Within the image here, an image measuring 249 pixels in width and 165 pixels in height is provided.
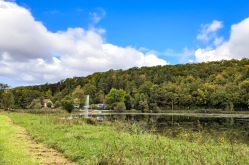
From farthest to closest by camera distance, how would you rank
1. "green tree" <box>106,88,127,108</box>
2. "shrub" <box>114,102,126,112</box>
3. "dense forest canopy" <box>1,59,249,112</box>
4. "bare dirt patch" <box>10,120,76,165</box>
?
"green tree" <box>106,88,127,108</box>
"dense forest canopy" <box>1,59,249,112</box>
"shrub" <box>114,102,126,112</box>
"bare dirt patch" <box>10,120,76,165</box>

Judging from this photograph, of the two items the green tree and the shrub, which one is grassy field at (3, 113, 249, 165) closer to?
the shrub

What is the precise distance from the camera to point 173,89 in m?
150

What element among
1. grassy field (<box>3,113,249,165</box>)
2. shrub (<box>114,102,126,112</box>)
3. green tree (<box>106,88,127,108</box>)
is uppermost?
green tree (<box>106,88,127,108</box>)

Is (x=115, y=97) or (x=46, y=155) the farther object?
(x=115, y=97)

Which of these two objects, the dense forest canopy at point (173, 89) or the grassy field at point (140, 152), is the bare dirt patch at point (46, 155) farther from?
the dense forest canopy at point (173, 89)

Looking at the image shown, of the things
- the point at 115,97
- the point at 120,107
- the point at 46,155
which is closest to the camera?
the point at 46,155

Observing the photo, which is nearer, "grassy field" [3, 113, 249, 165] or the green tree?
"grassy field" [3, 113, 249, 165]

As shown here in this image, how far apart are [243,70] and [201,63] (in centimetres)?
2450

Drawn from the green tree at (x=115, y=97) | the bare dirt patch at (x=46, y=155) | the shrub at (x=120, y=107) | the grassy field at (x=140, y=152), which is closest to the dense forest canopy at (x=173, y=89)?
→ the green tree at (x=115, y=97)

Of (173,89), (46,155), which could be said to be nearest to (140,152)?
(46,155)

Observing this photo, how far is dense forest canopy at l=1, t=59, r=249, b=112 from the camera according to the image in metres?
136

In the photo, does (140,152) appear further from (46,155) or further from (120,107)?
(120,107)

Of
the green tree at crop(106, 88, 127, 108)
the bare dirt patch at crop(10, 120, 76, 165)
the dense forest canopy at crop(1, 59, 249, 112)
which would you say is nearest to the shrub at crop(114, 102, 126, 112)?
the dense forest canopy at crop(1, 59, 249, 112)

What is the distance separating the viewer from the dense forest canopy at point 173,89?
135875 mm
